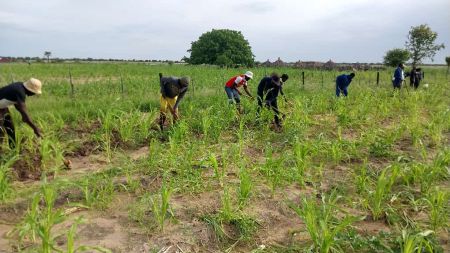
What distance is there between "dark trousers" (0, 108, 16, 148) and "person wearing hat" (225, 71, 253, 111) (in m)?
3.98

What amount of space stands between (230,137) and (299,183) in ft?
7.09

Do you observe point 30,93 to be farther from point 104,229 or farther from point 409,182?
point 409,182

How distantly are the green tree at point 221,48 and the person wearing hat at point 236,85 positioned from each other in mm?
30208

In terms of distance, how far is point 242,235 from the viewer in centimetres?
314

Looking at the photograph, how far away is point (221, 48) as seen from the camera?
3884 centimetres

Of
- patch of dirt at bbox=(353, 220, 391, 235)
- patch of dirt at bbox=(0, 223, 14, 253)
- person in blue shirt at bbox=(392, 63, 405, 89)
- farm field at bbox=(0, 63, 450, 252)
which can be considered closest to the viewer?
patch of dirt at bbox=(0, 223, 14, 253)

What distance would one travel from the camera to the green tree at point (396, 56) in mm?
24892

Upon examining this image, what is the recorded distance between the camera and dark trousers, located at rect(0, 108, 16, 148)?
448 cm

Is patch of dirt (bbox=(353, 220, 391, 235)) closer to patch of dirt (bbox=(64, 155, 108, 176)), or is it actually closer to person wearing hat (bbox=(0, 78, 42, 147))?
patch of dirt (bbox=(64, 155, 108, 176))

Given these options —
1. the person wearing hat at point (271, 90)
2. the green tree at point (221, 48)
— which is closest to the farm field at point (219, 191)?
the person wearing hat at point (271, 90)

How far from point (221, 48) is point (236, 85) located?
32.0 meters

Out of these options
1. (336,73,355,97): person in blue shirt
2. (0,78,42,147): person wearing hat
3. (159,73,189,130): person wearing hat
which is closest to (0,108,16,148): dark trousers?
(0,78,42,147): person wearing hat

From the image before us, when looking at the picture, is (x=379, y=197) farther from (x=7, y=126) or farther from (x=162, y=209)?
(x=7, y=126)

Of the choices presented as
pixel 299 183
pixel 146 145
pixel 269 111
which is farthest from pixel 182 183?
pixel 269 111
